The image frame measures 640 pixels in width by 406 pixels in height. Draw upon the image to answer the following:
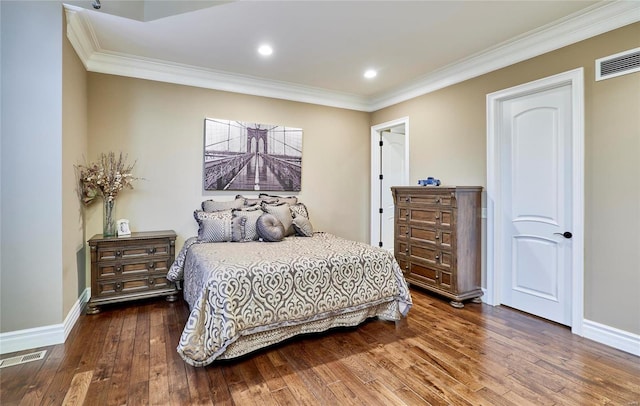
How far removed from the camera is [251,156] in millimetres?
4270

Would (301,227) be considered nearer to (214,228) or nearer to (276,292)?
(214,228)

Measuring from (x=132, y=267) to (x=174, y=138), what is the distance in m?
1.60

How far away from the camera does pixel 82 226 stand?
3.29 metres

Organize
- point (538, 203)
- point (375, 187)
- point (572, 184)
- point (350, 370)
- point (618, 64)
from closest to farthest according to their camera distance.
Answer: point (350, 370) → point (618, 64) → point (572, 184) → point (538, 203) → point (375, 187)

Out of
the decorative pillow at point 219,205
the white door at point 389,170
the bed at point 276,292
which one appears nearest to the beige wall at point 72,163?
the bed at point 276,292

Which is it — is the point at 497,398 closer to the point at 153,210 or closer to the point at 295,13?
the point at 295,13

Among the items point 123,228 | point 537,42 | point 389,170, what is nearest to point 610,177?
point 537,42

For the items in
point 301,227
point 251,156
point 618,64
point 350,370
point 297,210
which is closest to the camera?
point 350,370

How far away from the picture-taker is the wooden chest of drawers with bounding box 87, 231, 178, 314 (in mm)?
3115

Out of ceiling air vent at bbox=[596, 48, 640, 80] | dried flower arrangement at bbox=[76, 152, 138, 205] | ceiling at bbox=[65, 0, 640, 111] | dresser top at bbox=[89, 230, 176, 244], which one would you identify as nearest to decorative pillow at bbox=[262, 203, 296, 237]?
dresser top at bbox=[89, 230, 176, 244]

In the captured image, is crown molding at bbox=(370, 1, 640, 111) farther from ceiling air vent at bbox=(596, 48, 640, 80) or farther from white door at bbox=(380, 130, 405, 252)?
white door at bbox=(380, 130, 405, 252)

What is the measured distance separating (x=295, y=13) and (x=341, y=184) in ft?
9.13

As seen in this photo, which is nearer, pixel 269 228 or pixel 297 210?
pixel 269 228

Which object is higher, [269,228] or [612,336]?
[269,228]
